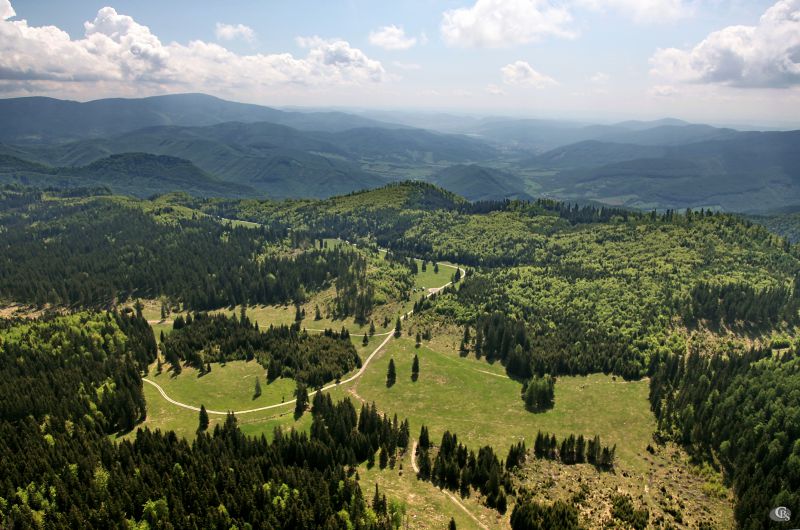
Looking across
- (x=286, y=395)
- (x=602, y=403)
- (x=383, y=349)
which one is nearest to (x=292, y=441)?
(x=286, y=395)

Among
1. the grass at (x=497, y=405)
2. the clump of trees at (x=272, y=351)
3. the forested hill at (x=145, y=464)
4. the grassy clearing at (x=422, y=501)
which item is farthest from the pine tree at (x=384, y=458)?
the clump of trees at (x=272, y=351)

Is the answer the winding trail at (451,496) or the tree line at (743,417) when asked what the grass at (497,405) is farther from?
the winding trail at (451,496)

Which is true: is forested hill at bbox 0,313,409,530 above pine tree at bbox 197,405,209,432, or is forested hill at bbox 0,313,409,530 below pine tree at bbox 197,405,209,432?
above

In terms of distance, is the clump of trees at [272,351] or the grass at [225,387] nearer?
the grass at [225,387]

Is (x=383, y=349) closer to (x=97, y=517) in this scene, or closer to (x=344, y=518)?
(x=344, y=518)

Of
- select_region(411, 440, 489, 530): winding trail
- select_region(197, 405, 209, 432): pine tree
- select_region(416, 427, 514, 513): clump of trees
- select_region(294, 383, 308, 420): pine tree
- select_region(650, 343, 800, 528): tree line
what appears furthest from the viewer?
select_region(294, 383, 308, 420): pine tree

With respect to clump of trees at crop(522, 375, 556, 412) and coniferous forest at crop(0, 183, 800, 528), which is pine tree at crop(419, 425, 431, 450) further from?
clump of trees at crop(522, 375, 556, 412)

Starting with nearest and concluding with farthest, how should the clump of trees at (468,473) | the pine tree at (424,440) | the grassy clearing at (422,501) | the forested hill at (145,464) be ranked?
1. the forested hill at (145,464)
2. the grassy clearing at (422,501)
3. the clump of trees at (468,473)
4. the pine tree at (424,440)

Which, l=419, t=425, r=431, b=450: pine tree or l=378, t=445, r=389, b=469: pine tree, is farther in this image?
l=419, t=425, r=431, b=450: pine tree

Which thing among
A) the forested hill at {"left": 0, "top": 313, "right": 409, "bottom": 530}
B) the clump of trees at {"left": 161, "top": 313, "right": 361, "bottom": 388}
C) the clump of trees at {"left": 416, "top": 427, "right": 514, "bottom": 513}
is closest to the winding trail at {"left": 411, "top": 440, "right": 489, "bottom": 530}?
the clump of trees at {"left": 416, "top": 427, "right": 514, "bottom": 513}

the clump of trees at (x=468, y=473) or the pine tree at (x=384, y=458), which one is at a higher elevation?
the clump of trees at (x=468, y=473)

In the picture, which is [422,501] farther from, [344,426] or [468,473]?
[344,426]
